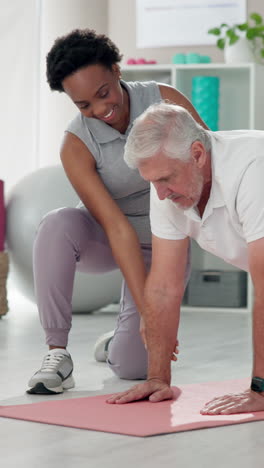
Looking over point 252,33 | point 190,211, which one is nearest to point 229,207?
point 190,211

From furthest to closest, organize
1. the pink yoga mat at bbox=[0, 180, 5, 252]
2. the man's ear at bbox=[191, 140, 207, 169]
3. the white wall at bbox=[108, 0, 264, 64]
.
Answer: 1. the white wall at bbox=[108, 0, 264, 64]
2. the pink yoga mat at bbox=[0, 180, 5, 252]
3. the man's ear at bbox=[191, 140, 207, 169]

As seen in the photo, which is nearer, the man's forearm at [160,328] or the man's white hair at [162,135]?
the man's white hair at [162,135]

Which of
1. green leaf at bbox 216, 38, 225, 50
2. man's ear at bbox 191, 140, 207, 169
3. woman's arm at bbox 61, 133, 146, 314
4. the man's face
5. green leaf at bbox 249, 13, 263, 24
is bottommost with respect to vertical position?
woman's arm at bbox 61, 133, 146, 314

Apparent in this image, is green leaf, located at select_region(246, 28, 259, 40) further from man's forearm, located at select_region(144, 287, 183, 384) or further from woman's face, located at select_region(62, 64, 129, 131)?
man's forearm, located at select_region(144, 287, 183, 384)

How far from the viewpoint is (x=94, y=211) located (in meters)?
2.66

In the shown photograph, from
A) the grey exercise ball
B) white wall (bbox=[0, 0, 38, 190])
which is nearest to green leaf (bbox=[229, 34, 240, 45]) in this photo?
the grey exercise ball

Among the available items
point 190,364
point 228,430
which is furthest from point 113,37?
point 228,430

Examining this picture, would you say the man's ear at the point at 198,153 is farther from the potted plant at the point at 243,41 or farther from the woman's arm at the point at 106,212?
the potted plant at the point at 243,41

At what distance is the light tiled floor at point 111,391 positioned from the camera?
5.98ft

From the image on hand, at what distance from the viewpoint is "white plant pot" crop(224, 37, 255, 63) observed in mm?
5219

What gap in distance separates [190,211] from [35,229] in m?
2.49

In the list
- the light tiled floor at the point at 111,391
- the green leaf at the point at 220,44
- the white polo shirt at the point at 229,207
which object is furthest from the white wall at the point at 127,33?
the white polo shirt at the point at 229,207

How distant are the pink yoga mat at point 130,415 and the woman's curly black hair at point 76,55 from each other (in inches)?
34.5

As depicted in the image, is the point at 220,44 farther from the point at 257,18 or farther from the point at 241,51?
the point at 257,18
